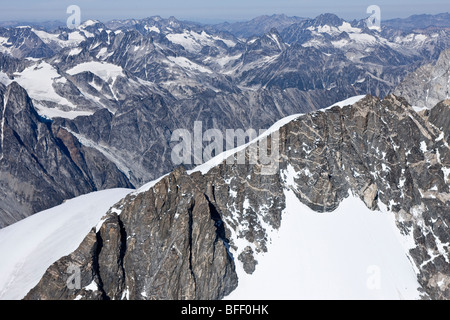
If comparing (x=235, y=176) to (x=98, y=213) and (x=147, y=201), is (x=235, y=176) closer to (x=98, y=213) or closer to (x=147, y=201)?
(x=147, y=201)

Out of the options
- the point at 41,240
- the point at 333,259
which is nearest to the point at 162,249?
the point at 333,259

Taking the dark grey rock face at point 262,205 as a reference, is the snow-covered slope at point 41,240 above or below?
below

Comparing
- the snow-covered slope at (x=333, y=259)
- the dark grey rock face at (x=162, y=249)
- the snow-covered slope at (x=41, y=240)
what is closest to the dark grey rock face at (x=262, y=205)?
the dark grey rock face at (x=162, y=249)

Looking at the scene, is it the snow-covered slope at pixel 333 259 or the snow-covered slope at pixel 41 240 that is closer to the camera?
the snow-covered slope at pixel 333 259

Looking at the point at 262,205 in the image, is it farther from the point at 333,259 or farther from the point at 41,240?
the point at 41,240

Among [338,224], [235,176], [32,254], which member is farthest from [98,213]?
[338,224]

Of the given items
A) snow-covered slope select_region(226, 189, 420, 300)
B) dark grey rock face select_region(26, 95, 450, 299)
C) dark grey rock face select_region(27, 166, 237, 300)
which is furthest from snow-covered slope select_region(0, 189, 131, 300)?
snow-covered slope select_region(226, 189, 420, 300)

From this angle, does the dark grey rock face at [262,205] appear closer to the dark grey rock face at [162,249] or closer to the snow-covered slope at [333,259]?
the dark grey rock face at [162,249]
